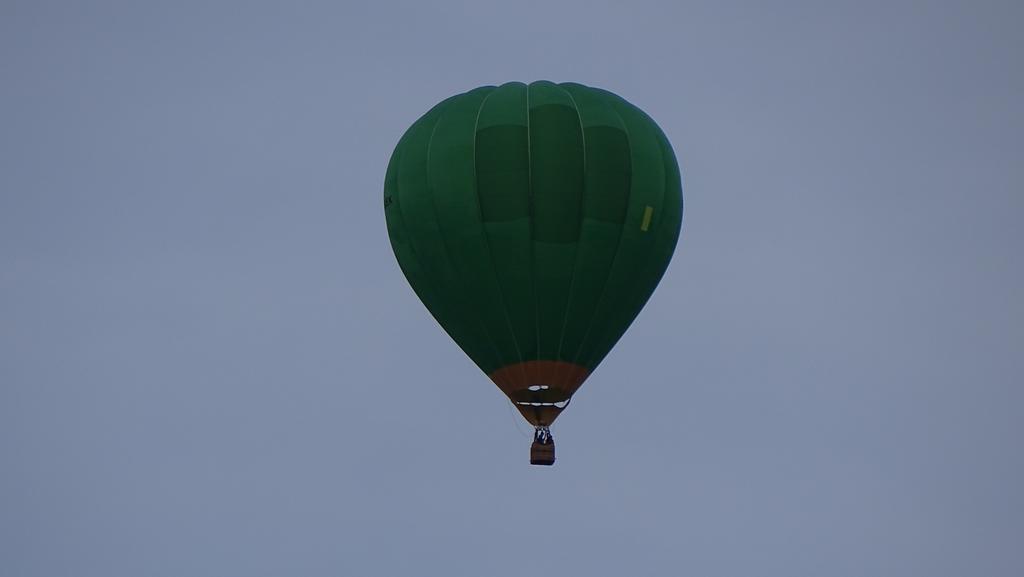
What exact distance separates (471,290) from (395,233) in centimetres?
206

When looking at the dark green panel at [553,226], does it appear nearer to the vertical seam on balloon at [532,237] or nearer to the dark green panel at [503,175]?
the vertical seam on balloon at [532,237]

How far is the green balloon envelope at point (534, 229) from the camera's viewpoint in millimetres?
39375

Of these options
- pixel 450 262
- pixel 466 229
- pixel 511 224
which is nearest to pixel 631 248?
pixel 511 224

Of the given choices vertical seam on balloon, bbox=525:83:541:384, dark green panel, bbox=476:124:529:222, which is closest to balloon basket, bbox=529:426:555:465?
vertical seam on balloon, bbox=525:83:541:384

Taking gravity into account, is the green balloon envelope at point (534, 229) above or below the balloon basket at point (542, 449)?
above

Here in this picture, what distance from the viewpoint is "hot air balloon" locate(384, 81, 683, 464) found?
3938 cm

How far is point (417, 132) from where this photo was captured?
40656mm

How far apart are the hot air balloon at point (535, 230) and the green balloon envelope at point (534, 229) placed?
0.02 metres

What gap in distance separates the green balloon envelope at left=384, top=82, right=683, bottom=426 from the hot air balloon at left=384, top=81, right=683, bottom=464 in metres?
0.02

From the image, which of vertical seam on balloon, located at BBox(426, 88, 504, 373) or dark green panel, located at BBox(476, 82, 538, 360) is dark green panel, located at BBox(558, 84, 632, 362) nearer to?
dark green panel, located at BBox(476, 82, 538, 360)

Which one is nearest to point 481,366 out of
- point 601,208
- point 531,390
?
point 531,390

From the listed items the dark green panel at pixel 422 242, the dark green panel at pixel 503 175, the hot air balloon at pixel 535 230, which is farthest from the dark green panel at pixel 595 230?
the dark green panel at pixel 422 242

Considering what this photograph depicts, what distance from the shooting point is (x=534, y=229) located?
39344 mm

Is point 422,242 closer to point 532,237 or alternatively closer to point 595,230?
point 532,237
